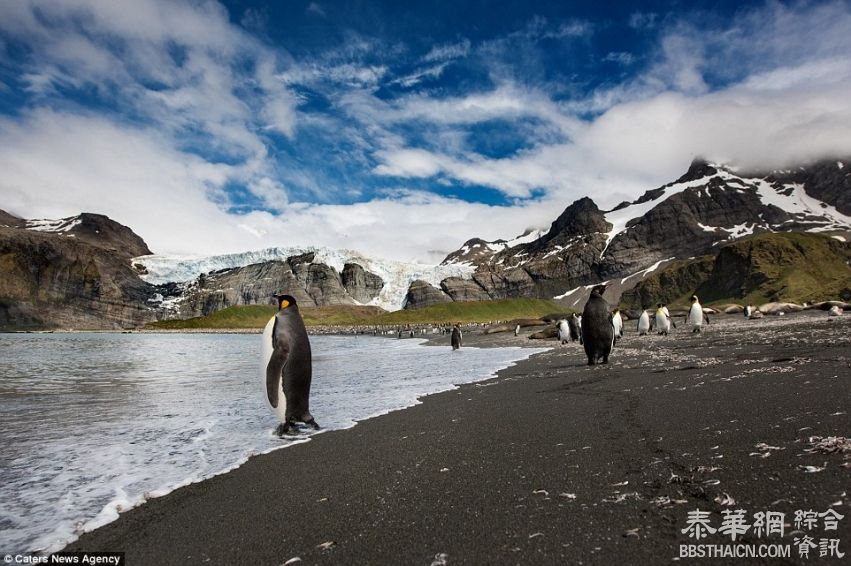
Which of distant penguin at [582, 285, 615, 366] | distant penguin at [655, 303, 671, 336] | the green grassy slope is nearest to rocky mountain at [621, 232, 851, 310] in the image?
the green grassy slope

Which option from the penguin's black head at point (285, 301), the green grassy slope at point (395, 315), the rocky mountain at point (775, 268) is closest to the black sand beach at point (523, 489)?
the penguin's black head at point (285, 301)

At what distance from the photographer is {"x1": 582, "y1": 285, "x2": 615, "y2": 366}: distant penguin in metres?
16.2

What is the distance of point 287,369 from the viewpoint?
9328 millimetres

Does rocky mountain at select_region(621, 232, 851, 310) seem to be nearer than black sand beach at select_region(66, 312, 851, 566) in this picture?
No

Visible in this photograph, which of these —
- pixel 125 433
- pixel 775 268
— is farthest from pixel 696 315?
pixel 775 268

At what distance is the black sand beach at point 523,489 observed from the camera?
3396mm

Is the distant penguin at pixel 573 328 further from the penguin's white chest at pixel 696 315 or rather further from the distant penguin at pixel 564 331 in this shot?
the penguin's white chest at pixel 696 315

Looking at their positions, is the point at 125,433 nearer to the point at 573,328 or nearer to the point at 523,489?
the point at 523,489

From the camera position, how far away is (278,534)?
3.99m

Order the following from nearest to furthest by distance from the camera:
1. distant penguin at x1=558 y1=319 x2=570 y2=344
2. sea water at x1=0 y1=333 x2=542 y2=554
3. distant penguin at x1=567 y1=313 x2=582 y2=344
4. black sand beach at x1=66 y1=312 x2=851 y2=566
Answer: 1. black sand beach at x1=66 y1=312 x2=851 y2=566
2. sea water at x1=0 y1=333 x2=542 y2=554
3. distant penguin at x1=558 y1=319 x2=570 y2=344
4. distant penguin at x1=567 y1=313 x2=582 y2=344

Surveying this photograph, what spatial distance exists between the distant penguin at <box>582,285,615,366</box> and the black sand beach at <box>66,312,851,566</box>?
25.6ft

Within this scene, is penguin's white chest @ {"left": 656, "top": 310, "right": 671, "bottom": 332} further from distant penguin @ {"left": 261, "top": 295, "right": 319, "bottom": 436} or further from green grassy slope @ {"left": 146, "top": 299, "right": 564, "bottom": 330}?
green grassy slope @ {"left": 146, "top": 299, "right": 564, "bottom": 330}

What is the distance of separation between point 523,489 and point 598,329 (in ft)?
42.6

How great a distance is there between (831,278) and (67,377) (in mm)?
171254
